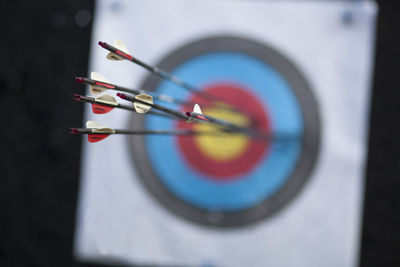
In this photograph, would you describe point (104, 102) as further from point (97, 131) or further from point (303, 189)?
point (303, 189)

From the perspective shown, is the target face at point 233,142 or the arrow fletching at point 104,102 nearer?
the arrow fletching at point 104,102

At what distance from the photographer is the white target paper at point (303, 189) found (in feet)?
3.16

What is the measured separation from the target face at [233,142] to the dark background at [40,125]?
27cm

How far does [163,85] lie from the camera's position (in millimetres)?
976

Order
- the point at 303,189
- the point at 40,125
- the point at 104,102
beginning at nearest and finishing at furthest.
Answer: the point at 104,102, the point at 303,189, the point at 40,125

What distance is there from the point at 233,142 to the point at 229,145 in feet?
0.05

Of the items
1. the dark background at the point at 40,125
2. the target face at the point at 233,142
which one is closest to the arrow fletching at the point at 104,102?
the target face at the point at 233,142

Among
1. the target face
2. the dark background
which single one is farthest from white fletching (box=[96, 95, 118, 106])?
the dark background

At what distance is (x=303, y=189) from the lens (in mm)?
969

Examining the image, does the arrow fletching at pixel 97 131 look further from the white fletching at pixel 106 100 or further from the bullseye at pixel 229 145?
the bullseye at pixel 229 145

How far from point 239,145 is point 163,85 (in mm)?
287

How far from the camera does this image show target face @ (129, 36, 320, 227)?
959 millimetres

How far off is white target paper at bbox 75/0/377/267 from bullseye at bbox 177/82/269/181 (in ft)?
0.53

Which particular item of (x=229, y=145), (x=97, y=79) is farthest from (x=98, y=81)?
(x=229, y=145)
